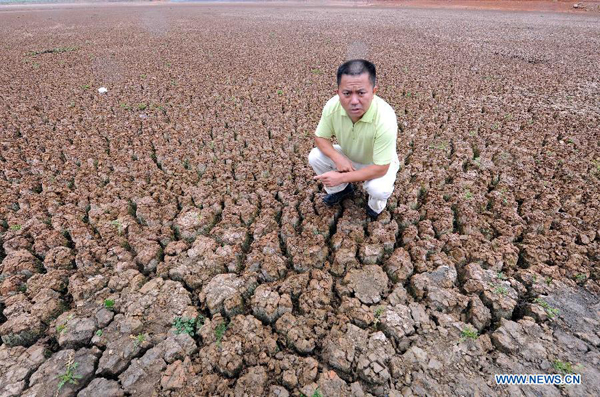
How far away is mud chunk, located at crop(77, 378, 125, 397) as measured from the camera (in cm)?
162

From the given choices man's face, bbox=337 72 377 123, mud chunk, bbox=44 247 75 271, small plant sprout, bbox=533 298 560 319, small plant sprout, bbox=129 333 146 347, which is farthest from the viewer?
mud chunk, bbox=44 247 75 271

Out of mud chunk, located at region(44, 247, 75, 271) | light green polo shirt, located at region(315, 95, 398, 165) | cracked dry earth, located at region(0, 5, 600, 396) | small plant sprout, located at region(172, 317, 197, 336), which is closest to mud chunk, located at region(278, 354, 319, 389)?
cracked dry earth, located at region(0, 5, 600, 396)

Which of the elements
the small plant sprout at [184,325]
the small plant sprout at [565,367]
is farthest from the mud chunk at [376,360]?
the small plant sprout at [184,325]

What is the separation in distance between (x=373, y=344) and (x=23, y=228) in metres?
2.69

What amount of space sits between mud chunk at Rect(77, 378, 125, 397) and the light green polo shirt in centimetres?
196

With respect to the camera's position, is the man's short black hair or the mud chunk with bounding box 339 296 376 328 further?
the man's short black hair

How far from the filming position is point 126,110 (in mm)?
4844

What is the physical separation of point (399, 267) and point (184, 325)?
140 cm

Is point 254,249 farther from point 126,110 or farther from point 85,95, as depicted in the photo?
point 85,95

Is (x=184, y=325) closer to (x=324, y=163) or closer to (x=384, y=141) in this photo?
(x=324, y=163)

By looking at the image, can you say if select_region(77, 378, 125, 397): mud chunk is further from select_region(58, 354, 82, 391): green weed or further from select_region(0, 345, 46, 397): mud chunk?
select_region(0, 345, 46, 397): mud chunk

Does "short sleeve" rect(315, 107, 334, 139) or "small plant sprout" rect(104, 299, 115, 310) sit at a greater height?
"short sleeve" rect(315, 107, 334, 139)

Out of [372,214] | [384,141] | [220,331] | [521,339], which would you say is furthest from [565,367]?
[220,331]

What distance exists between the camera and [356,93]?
82.0 inches
